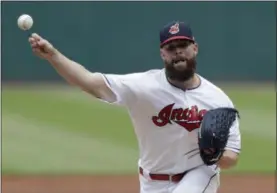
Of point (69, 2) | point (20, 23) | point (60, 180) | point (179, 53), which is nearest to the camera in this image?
point (20, 23)

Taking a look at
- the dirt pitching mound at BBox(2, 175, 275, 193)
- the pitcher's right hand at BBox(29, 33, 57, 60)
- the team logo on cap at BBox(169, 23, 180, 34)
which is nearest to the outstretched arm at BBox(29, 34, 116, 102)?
the pitcher's right hand at BBox(29, 33, 57, 60)

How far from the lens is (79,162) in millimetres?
11008

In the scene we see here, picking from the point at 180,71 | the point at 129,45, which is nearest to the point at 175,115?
the point at 180,71

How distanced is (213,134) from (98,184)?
541cm

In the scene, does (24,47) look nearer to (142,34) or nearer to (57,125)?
(142,34)

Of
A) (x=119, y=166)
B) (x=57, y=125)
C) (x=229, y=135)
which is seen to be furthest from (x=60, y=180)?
(x=229, y=135)

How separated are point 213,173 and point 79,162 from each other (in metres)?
6.68

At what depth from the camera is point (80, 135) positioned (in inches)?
513

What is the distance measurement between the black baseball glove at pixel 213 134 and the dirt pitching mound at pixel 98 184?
4657 mm

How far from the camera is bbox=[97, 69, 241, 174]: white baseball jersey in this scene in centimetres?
440

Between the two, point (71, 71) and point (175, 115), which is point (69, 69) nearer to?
point (71, 71)

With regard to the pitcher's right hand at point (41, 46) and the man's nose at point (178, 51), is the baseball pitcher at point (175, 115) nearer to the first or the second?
the man's nose at point (178, 51)

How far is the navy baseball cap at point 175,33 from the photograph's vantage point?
14.2 feet

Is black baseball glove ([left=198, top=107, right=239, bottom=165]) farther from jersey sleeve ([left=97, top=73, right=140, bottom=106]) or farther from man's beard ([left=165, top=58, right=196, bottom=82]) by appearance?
jersey sleeve ([left=97, top=73, right=140, bottom=106])
